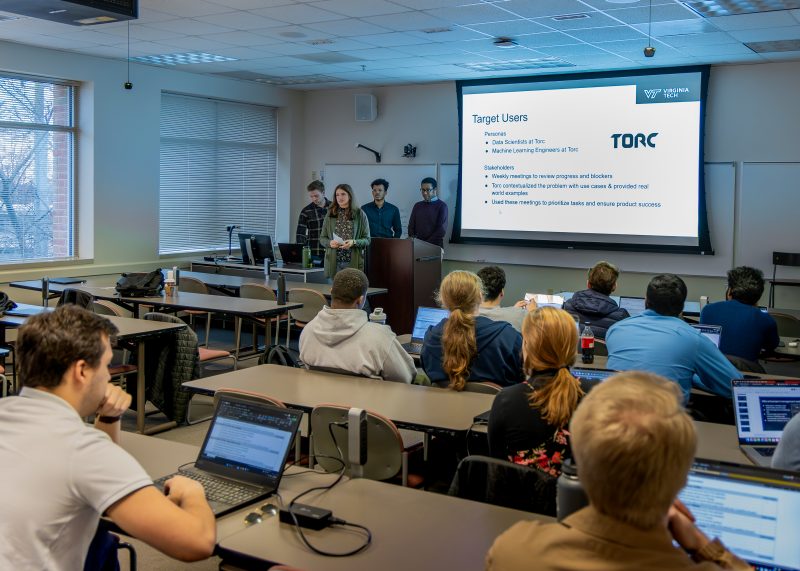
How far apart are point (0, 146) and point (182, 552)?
782 centimetres

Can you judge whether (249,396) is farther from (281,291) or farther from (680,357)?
(281,291)

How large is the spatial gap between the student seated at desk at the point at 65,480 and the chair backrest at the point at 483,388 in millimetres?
2074

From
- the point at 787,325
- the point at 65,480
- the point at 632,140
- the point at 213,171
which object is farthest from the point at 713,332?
the point at 213,171

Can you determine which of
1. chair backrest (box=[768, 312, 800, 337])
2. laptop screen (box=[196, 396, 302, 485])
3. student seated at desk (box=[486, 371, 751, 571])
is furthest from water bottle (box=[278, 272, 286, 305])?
student seated at desk (box=[486, 371, 751, 571])

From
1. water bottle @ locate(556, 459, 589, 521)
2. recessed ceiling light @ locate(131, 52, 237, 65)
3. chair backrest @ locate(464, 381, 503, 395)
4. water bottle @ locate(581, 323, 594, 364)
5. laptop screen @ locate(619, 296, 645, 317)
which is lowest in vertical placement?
chair backrest @ locate(464, 381, 503, 395)

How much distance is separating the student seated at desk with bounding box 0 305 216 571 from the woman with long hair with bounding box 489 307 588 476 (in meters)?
1.10

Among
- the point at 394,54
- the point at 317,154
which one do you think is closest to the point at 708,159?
the point at 394,54

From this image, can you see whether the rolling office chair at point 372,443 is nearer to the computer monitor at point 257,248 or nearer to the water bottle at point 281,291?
the water bottle at point 281,291

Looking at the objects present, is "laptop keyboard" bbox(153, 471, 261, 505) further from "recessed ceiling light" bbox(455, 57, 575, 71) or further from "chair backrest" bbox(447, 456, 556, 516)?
"recessed ceiling light" bbox(455, 57, 575, 71)

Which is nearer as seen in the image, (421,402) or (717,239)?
(421,402)

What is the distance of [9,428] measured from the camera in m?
1.91

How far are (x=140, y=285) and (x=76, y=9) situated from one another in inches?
112

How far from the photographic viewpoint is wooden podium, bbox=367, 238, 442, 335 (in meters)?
9.11

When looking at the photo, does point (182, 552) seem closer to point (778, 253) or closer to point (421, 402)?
point (421, 402)
